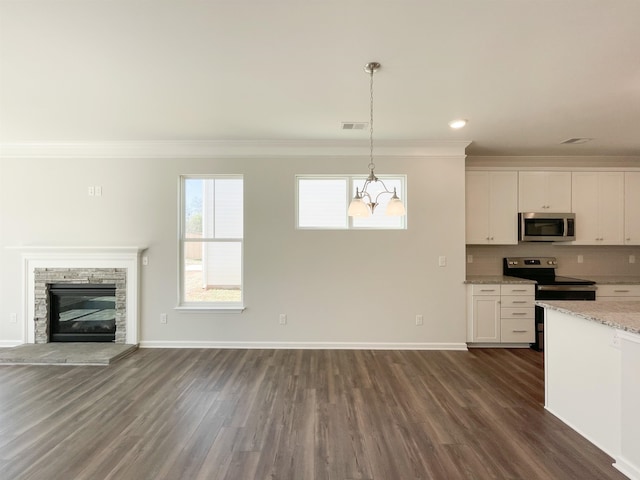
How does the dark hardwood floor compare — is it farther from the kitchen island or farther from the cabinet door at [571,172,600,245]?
the cabinet door at [571,172,600,245]

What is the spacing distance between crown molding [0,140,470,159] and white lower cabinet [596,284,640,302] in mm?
2621

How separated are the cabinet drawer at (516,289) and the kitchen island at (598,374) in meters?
1.46

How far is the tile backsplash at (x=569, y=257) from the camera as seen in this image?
14.9 ft

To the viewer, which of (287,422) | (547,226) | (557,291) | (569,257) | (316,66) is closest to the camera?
(316,66)

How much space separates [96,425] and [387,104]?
3598 mm

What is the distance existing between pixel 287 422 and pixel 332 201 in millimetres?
2640

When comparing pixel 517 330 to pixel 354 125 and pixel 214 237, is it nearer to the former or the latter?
pixel 354 125

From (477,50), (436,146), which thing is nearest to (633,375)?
(477,50)

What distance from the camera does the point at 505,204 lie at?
4234 mm

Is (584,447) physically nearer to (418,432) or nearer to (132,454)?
(418,432)

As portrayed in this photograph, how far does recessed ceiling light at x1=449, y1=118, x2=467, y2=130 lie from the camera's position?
10.4ft

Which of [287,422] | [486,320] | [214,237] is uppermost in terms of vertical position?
[214,237]

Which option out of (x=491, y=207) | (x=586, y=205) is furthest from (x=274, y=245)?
(x=586, y=205)

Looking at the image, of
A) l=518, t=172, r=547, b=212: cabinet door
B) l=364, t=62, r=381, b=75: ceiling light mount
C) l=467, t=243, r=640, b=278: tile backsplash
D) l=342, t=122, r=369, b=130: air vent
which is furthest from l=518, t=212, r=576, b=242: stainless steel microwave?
l=364, t=62, r=381, b=75: ceiling light mount
